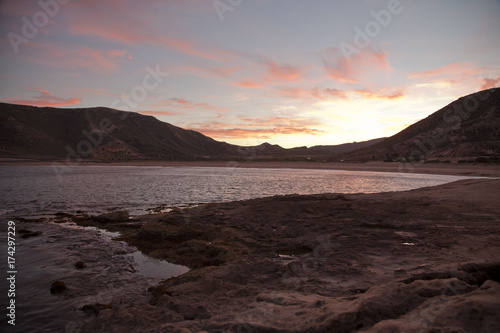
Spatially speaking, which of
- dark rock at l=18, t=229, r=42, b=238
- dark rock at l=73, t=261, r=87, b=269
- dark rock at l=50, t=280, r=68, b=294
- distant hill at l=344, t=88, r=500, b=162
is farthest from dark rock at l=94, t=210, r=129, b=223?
distant hill at l=344, t=88, r=500, b=162

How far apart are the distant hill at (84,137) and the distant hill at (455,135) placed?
52249 mm

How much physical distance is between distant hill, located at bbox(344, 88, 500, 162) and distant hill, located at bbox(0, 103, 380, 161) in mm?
52249

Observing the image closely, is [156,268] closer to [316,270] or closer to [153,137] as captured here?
[316,270]

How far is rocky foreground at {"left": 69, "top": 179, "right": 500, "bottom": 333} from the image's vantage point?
4098mm

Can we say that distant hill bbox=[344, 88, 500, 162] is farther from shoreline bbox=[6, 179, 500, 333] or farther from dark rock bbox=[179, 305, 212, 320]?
dark rock bbox=[179, 305, 212, 320]

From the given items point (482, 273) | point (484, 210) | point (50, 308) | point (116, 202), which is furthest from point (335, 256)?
point (116, 202)

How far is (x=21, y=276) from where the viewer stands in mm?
8086

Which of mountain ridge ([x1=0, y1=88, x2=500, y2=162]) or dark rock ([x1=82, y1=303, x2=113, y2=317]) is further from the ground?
mountain ridge ([x1=0, y1=88, x2=500, y2=162])

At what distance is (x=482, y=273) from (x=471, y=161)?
212ft

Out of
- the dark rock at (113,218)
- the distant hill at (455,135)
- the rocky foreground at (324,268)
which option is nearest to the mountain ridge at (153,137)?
the distant hill at (455,135)

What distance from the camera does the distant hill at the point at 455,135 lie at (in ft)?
215

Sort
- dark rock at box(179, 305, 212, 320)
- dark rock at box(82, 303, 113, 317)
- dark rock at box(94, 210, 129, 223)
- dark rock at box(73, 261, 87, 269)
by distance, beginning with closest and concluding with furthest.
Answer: dark rock at box(179, 305, 212, 320) < dark rock at box(82, 303, 113, 317) < dark rock at box(73, 261, 87, 269) < dark rock at box(94, 210, 129, 223)

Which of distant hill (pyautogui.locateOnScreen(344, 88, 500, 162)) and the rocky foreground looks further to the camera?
distant hill (pyautogui.locateOnScreen(344, 88, 500, 162))

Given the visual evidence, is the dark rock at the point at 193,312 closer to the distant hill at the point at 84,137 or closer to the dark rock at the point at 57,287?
the dark rock at the point at 57,287
